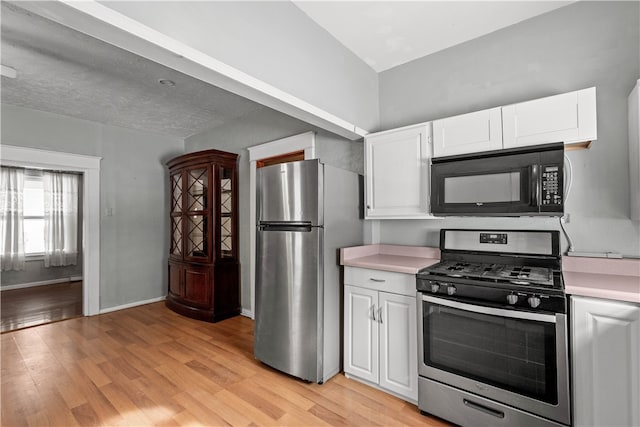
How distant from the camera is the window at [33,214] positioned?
5742 mm

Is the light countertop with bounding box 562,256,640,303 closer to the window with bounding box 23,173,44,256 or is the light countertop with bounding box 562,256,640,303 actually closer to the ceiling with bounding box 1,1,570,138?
the ceiling with bounding box 1,1,570,138

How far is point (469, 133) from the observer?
210 centimetres

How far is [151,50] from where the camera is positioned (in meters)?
1.36

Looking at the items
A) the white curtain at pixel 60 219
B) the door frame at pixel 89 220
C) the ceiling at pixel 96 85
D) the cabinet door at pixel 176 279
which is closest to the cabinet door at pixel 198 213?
the cabinet door at pixel 176 279

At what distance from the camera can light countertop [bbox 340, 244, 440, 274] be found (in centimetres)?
215

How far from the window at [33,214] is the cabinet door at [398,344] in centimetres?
715

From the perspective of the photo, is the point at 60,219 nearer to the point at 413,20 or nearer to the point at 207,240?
the point at 207,240

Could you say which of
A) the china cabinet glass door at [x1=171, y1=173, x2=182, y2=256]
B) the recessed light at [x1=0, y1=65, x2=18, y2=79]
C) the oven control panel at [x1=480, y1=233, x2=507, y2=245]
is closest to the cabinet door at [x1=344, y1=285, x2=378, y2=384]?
the oven control panel at [x1=480, y1=233, x2=507, y2=245]

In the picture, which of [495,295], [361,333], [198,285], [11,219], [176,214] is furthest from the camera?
[11,219]

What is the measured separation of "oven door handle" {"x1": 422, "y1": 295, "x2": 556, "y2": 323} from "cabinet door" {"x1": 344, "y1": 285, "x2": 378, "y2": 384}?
49 cm

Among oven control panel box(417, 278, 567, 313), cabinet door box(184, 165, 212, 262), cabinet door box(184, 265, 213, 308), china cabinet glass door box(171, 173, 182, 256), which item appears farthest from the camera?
china cabinet glass door box(171, 173, 182, 256)

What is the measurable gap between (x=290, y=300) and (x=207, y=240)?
2.02m

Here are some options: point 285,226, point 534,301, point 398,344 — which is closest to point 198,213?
point 285,226

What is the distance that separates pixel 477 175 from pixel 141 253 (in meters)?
4.82
